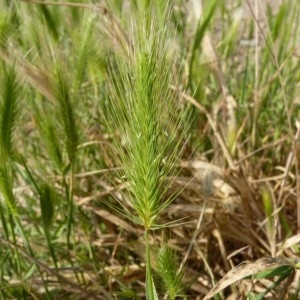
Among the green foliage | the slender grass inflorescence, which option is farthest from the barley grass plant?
the green foliage

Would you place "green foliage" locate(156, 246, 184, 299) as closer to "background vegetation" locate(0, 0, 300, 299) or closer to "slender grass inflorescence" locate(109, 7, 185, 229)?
"background vegetation" locate(0, 0, 300, 299)

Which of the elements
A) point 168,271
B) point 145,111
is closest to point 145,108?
point 145,111

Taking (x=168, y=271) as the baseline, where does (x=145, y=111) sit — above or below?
above

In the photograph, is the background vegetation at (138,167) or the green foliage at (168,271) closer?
the background vegetation at (138,167)

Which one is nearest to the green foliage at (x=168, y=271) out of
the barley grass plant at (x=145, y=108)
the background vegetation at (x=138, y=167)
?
the background vegetation at (x=138, y=167)

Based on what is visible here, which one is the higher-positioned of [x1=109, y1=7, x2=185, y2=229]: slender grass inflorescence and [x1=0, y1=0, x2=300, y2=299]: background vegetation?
[x1=109, y1=7, x2=185, y2=229]: slender grass inflorescence

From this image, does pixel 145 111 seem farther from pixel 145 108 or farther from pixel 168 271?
pixel 168 271

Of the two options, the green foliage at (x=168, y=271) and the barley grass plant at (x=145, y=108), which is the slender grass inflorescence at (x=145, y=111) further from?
the green foliage at (x=168, y=271)

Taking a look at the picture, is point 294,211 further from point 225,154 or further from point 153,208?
point 153,208
